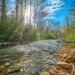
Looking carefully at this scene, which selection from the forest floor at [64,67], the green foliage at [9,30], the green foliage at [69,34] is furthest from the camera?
the green foliage at [9,30]

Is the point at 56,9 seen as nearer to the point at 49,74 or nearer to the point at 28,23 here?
the point at 28,23

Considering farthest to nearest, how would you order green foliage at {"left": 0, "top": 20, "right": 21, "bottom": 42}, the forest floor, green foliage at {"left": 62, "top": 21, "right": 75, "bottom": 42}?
green foliage at {"left": 0, "top": 20, "right": 21, "bottom": 42}, green foliage at {"left": 62, "top": 21, "right": 75, "bottom": 42}, the forest floor

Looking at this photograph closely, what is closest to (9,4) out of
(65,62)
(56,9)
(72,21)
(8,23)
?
(8,23)

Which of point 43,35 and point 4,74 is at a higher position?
point 43,35

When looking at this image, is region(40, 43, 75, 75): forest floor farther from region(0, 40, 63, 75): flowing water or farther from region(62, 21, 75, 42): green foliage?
region(62, 21, 75, 42): green foliage

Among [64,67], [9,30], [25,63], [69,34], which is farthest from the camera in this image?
[9,30]

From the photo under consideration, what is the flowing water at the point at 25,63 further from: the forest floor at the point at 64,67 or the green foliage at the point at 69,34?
the green foliage at the point at 69,34

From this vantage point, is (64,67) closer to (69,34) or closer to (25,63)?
(25,63)

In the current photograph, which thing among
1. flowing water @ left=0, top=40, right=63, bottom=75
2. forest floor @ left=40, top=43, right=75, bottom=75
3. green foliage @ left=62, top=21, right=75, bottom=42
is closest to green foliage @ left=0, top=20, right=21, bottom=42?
flowing water @ left=0, top=40, right=63, bottom=75

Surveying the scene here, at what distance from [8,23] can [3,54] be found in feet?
3.40

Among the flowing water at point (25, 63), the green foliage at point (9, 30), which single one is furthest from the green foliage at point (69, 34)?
the green foliage at point (9, 30)

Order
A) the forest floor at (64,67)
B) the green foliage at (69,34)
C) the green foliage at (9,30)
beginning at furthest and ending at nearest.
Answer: the green foliage at (9,30) < the green foliage at (69,34) < the forest floor at (64,67)

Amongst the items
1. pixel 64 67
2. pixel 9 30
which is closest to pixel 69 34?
pixel 64 67

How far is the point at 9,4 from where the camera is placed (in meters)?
2.63
